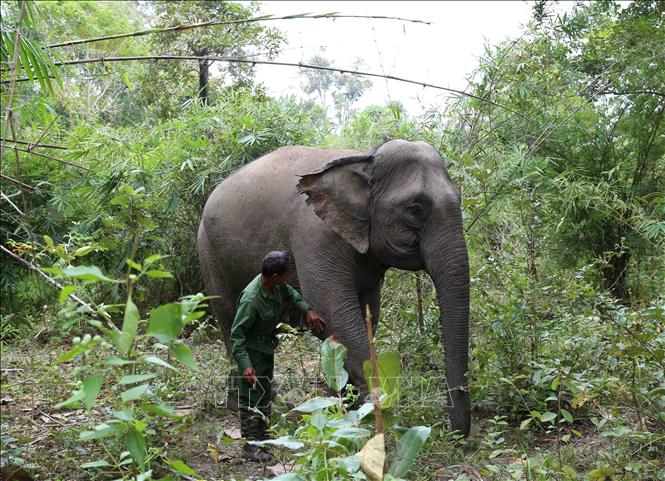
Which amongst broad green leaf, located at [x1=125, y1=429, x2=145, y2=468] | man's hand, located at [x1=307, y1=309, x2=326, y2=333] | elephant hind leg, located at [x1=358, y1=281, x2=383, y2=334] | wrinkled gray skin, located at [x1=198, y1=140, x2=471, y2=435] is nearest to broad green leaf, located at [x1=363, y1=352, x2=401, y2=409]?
broad green leaf, located at [x1=125, y1=429, x2=145, y2=468]

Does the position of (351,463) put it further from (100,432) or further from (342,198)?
(342,198)

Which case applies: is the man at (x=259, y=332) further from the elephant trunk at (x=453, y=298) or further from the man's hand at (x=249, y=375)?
the elephant trunk at (x=453, y=298)

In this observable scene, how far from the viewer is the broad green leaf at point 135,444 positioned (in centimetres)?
271

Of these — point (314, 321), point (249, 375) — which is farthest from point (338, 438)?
point (314, 321)

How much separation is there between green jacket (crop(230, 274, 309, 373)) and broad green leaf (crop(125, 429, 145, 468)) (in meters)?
2.33

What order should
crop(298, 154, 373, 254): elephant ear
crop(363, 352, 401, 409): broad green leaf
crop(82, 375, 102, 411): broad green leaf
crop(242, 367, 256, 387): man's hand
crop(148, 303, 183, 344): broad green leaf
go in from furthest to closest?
crop(298, 154, 373, 254): elephant ear → crop(242, 367, 256, 387): man's hand → crop(363, 352, 401, 409): broad green leaf → crop(148, 303, 183, 344): broad green leaf → crop(82, 375, 102, 411): broad green leaf

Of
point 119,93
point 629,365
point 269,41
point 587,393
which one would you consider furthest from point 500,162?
point 119,93

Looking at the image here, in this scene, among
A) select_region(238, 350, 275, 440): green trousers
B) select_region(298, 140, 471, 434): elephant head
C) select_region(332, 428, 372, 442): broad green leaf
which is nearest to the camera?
select_region(332, 428, 372, 442): broad green leaf

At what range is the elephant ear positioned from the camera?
6117 mm

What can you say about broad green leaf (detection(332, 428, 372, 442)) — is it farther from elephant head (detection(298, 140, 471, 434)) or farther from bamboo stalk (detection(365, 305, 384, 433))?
elephant head (detection(298, 140, 471, 434))

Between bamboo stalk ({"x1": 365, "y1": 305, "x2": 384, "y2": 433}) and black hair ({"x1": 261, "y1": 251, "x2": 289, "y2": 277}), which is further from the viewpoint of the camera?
black hair ({"x1": 261, "y1": 251, "x2": 289, "y2": 277})

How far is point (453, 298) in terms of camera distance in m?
5.46

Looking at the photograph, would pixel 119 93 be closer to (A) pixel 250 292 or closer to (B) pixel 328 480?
(A) pixel 250 292

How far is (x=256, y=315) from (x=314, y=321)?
0.45 meters
